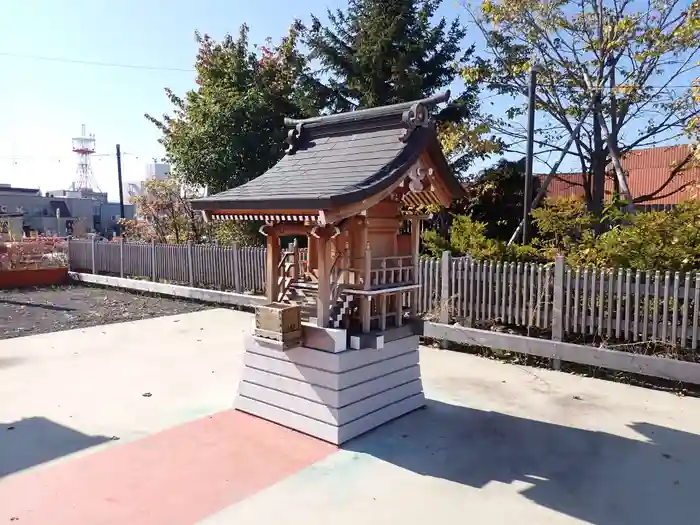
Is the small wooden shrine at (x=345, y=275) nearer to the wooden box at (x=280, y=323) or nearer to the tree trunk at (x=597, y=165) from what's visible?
the wooden box at (x=280, y=323)

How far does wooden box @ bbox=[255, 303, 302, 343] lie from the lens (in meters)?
4.26

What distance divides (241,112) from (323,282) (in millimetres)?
9628

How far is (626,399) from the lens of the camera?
5.47 meters

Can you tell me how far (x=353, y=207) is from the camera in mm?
3973

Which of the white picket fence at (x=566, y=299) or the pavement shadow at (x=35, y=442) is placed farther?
the white picket fence at (x=566, y=299)

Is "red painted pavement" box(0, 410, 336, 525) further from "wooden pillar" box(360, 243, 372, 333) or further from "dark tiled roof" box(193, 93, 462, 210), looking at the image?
"dark tiled roof" box(193, 93, 462, 210)

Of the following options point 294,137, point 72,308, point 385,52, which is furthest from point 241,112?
point 294,137

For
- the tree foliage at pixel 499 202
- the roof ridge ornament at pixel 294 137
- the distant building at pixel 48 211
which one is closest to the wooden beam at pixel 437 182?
the roof ridge ornament at pixel 294 137

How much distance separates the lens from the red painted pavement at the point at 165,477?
319 cm

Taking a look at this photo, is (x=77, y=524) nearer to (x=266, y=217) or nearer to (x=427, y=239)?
(x=266, y=217)

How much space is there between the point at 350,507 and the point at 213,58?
1444cm

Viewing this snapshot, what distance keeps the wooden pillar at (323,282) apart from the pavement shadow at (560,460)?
108 cm

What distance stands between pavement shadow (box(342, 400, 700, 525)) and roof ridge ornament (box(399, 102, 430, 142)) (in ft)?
8.49

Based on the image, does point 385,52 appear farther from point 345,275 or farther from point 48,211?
point 48,211
